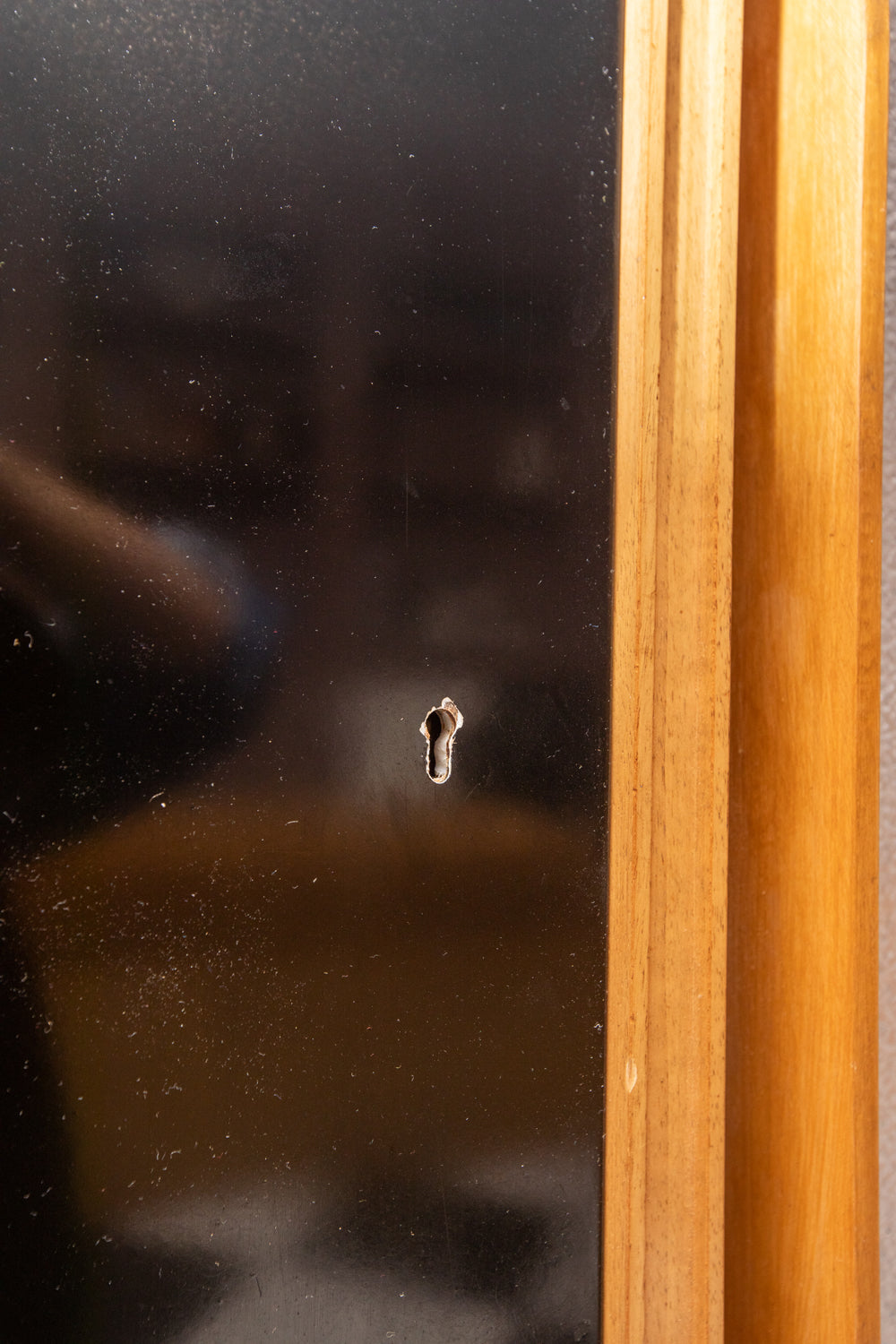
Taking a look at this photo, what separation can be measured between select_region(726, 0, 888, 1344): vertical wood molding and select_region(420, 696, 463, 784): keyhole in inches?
4.6

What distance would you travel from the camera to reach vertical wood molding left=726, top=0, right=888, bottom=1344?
0.96ft

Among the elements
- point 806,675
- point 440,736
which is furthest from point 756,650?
point 440,736

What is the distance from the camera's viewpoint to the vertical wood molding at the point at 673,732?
0.29m

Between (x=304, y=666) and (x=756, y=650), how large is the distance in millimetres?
176

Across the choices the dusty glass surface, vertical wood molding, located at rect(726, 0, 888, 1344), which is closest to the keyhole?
the dusty glass surface

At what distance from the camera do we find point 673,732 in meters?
0.30

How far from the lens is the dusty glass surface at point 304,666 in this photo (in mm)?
234

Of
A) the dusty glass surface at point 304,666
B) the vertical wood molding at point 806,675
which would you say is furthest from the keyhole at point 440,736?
the vertical wood molding at point 806,675

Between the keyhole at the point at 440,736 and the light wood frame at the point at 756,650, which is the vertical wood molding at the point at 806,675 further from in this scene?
the keyhole at the point at 440,736

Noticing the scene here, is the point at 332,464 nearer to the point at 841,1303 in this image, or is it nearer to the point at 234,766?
the point at 234,766

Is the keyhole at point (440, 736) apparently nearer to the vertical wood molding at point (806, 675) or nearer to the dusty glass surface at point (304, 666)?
the dusty glass surface at point (304, 666)

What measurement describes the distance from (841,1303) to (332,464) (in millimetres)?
359

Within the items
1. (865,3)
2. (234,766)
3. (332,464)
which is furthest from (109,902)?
(865,3)

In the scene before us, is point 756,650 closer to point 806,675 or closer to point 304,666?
point 806,675
